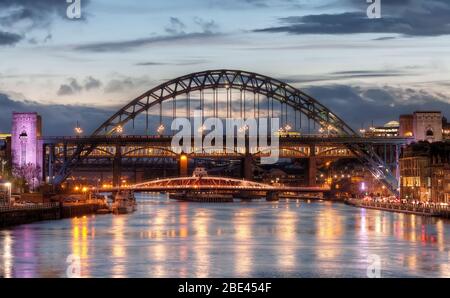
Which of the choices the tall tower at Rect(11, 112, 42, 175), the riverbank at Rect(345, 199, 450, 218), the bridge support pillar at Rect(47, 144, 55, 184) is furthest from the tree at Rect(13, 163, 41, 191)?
the riverbank at Rect(345, 199, 450, 218)

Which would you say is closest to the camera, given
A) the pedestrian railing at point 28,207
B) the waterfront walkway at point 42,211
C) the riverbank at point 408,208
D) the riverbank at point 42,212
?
the riverbank at point 42,212

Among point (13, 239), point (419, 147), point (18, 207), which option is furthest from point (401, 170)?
point (13, 239)

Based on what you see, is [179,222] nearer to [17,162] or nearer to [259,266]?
[259,266]

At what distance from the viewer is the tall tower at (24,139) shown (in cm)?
14962

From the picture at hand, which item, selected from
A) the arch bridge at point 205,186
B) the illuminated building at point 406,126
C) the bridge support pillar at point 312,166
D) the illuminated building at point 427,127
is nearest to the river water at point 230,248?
the arch bridge at point 205,186

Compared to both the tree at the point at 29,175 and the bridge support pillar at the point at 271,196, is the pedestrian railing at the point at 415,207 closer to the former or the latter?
the tree at the point at 29,175

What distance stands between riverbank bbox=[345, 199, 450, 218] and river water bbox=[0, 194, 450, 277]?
3812 mm

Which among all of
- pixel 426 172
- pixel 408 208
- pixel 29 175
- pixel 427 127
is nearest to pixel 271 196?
pixel 427 127

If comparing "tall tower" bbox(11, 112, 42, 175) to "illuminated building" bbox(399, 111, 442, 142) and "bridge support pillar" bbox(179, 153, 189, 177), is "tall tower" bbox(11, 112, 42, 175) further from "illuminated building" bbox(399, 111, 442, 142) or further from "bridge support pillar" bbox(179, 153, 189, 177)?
"illuminated building" bbox(399, 111, 442, 142)

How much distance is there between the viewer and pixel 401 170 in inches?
5595

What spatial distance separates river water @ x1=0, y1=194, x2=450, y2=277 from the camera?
2206 inches

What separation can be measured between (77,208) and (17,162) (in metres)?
36.7

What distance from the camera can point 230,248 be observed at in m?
68.1

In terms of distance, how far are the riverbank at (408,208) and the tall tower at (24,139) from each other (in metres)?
39.5
